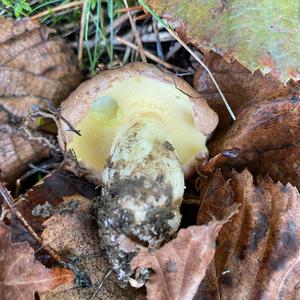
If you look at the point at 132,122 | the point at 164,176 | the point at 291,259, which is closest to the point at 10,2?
the point at 132,122

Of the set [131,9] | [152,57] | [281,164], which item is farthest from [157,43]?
[281,164]

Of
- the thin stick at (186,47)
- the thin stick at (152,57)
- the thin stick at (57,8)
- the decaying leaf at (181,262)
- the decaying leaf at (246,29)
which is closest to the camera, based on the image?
the decaying leaf at (181,262)

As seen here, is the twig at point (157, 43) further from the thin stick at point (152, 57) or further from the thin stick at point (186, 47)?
the thin stick at point (186, 47)

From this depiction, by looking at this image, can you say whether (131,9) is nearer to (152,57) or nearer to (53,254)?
(152,57)

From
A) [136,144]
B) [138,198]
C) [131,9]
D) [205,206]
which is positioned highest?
[131,9]

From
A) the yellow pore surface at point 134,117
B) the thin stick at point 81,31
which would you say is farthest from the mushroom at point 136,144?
the thin stick at point 81,31

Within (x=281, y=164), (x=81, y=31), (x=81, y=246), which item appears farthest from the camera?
(x=81, y=31)

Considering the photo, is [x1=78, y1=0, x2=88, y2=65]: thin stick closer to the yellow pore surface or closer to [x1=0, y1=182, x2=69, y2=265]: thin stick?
the yellow pore surface
